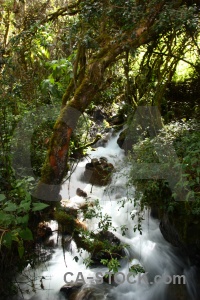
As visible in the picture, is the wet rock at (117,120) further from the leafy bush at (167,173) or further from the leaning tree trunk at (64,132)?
the leaning tree trunk at (64,132)

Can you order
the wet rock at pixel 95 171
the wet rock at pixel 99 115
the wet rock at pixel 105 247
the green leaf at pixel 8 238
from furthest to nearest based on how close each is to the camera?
1. the wet rock at pixel 99 115
2. the wet rock at pixel 95 171
3. the wet rock at pixel 105 247
4. the green leaf at pixel 8 238

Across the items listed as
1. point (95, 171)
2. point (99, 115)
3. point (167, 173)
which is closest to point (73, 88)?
point (167, 173)

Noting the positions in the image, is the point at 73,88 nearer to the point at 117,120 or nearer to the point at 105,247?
the point at 105,247

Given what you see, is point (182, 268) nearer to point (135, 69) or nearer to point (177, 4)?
point (177, 4)

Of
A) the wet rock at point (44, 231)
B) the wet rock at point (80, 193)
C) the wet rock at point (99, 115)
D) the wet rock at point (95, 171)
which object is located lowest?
the wet rock at point (44, 231)

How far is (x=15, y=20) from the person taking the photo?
579cm

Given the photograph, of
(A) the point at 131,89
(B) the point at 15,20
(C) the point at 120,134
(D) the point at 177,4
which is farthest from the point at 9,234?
(C) the point at 120,134

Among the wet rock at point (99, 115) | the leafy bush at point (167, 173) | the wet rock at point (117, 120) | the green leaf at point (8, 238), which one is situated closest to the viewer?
the green leaf at point (8, 238)

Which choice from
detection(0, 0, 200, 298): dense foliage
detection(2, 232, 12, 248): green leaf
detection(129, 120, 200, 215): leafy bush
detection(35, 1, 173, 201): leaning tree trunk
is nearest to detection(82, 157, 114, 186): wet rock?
detection(0, 0, 200, 298): dense foliage

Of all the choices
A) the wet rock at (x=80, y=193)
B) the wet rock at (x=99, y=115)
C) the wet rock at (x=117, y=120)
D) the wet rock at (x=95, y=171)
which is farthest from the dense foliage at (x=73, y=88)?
the wet rock at (x=99, y=115)

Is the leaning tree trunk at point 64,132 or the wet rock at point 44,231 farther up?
the leaning tree trunk at point 64,132

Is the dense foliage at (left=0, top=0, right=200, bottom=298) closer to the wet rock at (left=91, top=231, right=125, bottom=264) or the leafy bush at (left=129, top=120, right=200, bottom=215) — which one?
the leafy bush at (left=129, top=120, right=200, bottom=215)

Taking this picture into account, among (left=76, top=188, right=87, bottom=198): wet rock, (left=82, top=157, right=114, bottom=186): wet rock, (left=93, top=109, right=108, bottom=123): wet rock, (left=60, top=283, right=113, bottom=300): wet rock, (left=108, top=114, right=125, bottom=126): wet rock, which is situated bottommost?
(left=60, top=283, right=113, bottom=300): wet rock

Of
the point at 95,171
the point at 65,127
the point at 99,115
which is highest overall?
the point at 99,115
